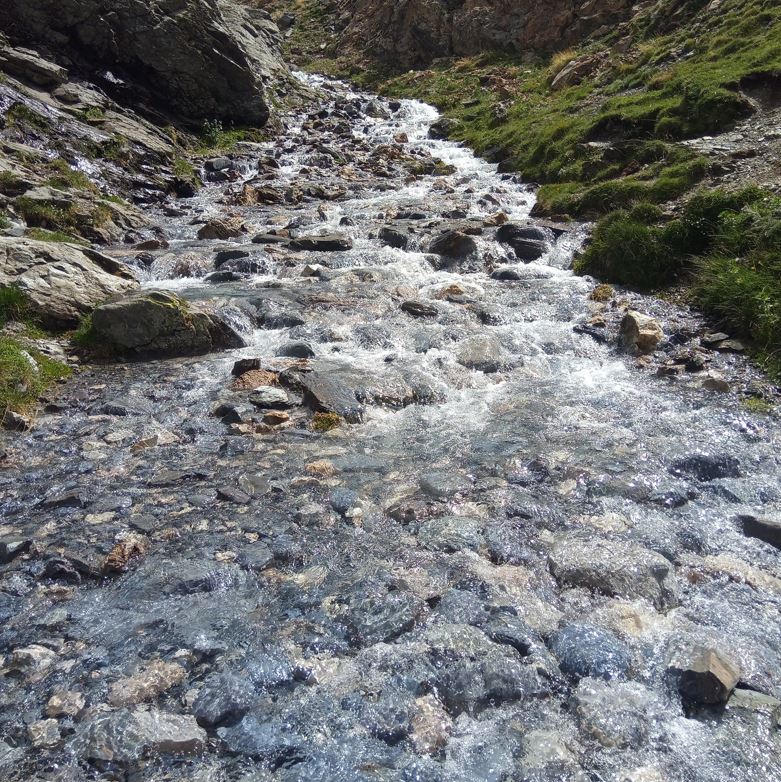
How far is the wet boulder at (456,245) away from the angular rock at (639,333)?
17.0 ft

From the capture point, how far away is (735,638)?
4.09 m

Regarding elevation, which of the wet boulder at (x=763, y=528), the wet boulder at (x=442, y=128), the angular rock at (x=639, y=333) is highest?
the wet boulder at (x=442, y=128)

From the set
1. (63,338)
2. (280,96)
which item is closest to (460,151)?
(280,96)

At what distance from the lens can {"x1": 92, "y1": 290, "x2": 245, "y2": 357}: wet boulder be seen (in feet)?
30.8

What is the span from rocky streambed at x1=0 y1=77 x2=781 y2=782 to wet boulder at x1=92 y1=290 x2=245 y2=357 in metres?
0.04

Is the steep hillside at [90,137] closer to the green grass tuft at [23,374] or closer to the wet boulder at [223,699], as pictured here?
the green grass tuft at [23,374]

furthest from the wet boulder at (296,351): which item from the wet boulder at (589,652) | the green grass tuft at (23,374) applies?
the wet boulder at (589,652)

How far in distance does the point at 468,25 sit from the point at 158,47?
27.9 m

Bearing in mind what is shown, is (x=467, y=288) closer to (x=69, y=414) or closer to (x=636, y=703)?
(x=69, y=414)

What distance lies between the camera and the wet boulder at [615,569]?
15.0 ft

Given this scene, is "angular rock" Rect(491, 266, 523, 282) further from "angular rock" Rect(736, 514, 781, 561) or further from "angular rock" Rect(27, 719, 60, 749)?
"angular rock" Rect(27, 719, 60, 749)

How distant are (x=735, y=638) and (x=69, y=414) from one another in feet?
25.3

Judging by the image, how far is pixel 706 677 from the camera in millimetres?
3637

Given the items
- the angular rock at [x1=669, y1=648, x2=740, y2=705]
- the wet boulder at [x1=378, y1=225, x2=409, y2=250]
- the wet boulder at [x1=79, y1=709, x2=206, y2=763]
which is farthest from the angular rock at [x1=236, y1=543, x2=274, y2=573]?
the wet boulder at [x1=378, y1=225, x2=409, y2=250]
